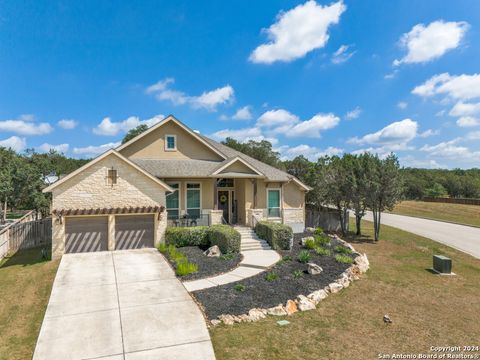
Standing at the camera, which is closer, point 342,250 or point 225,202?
point 342,250

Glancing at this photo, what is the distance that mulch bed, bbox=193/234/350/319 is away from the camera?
908 centimetres

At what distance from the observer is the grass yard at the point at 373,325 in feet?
23.3

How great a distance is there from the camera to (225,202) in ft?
71.4

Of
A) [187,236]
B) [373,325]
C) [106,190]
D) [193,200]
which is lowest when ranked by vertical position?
[373,325]

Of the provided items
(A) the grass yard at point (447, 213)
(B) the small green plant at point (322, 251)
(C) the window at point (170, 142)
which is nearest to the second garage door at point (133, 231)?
(C) the window at point (170, 142)

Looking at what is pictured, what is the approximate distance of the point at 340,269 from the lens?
13.0 m

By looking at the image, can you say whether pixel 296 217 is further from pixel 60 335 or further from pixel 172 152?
pixel 60 335

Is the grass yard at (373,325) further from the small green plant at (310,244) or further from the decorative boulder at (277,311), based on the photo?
the small green plant at (310,244)

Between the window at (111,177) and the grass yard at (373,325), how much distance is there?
35.9ft

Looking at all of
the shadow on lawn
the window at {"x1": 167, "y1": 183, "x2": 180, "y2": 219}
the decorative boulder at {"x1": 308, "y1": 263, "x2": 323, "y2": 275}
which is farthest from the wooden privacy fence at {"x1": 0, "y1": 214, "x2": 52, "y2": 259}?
the decorative boulder at {"x1": 308, "y1": 263, "x2": 323, "y2": 275}

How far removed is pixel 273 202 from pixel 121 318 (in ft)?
50.1

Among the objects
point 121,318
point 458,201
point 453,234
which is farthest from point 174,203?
point 458,201

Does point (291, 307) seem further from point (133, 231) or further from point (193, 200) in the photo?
point (193, 200)

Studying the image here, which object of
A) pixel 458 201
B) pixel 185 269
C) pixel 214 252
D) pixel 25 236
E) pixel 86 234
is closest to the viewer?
pixel 185 269
